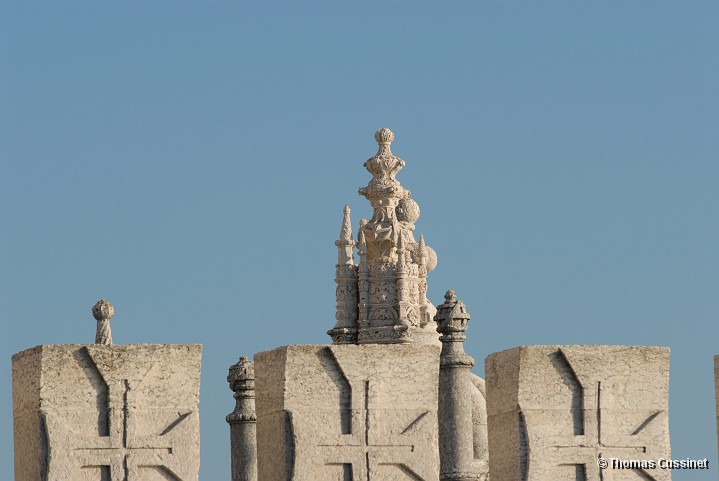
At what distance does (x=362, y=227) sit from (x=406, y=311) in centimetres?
193

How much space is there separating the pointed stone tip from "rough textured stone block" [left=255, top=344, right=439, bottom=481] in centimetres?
2425

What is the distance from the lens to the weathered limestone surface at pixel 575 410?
19516mm

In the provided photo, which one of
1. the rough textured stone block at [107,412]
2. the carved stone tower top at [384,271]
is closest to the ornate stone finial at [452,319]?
the rough textured stone block at [107,412]

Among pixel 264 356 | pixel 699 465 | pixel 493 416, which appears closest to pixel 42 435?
pixel 264 356

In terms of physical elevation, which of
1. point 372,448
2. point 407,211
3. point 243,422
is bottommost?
point 372,448

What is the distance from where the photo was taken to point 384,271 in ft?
137

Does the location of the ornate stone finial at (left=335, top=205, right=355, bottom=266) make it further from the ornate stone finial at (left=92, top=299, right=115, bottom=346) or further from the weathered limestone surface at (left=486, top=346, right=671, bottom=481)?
the weathered limestone surface at (left=486, top=346, right=671, bottom=481)

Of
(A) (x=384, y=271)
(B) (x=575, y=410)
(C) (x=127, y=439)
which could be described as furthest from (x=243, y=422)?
(A) (x=384, y=271)

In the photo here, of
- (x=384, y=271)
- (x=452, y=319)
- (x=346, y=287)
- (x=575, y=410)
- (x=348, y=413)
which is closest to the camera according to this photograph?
(x=348, y=413)

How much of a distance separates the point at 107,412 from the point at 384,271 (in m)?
23.2

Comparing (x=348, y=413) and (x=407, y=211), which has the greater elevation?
(x=407, y=211)

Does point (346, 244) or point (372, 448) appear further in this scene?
point (346, 244)

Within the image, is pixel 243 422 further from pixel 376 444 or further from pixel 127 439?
pixel 127 439

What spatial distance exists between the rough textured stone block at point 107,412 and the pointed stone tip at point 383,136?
2497cm
